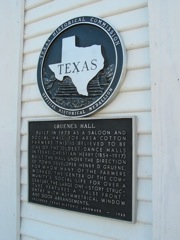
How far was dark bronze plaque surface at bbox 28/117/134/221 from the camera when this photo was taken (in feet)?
7.74

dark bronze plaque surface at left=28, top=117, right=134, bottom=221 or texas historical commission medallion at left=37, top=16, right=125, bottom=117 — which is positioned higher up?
texas historical commission medallion at left=37, top=16, right=125, bottom=117

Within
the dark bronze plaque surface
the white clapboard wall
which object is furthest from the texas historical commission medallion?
the dark bronze plaque surface

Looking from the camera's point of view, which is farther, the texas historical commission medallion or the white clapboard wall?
the texas historical commission medallion

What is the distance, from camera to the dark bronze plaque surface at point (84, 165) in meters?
2.36

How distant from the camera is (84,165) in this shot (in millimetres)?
2594

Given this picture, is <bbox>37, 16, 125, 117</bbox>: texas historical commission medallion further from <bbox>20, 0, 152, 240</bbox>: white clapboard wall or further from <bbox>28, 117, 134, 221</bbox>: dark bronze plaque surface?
<bbox>28, 117, 134, 221</bbox>: dark bronze plaque surface

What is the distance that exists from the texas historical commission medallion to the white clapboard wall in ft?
0.27

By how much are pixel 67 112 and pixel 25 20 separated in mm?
1175

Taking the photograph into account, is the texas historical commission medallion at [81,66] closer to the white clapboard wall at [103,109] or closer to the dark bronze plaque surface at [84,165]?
the white clapboard wall at [103,109]

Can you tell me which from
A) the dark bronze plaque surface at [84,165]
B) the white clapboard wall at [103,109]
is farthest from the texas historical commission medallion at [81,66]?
the dark bronze plaque surface at [84,165]

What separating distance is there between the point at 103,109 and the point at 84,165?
19.7 inches

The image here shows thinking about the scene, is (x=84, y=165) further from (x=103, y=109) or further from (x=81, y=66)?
(x=81, y=66)

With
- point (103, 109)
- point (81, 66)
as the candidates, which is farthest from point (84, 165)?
point (81, 66)
